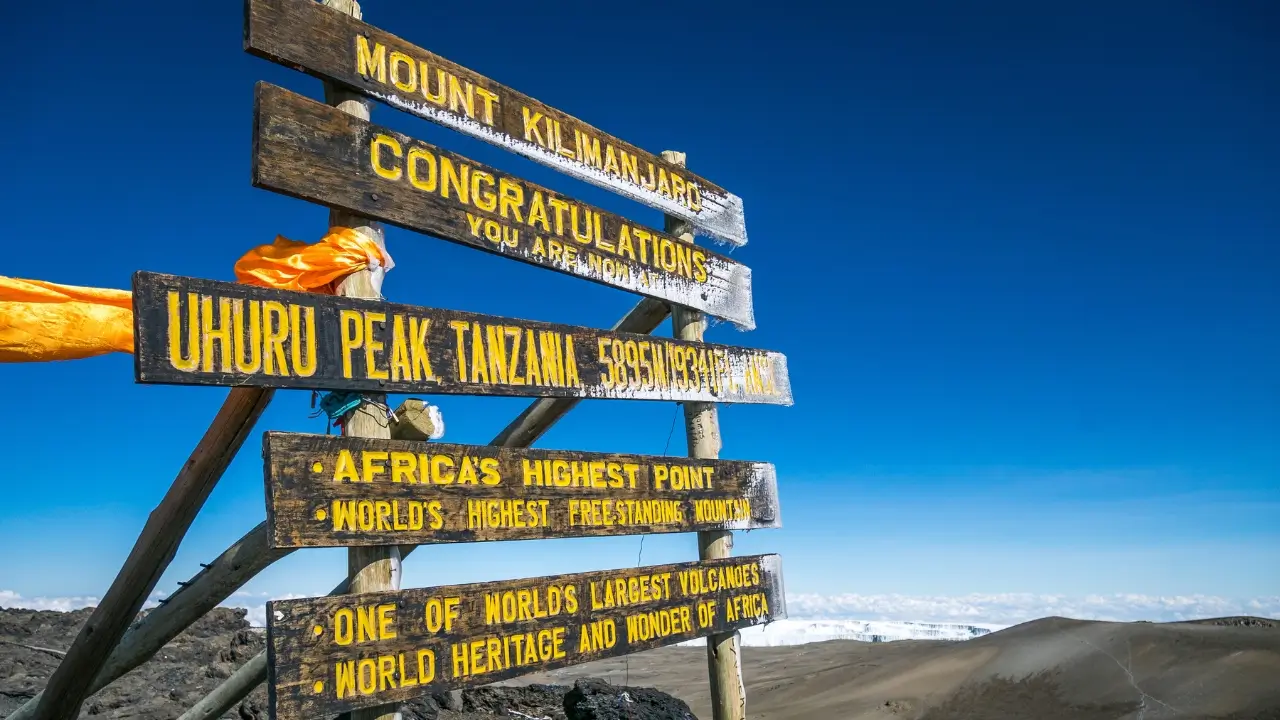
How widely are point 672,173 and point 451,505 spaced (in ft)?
11.0

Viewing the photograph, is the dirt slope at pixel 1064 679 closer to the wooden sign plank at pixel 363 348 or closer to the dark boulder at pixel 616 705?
the dark boulder at pixel 616 705

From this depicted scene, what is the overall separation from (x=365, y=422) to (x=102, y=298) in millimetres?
1468

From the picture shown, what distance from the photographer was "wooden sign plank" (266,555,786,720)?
3455 millimetres

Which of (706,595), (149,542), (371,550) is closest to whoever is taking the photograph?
(371,550)

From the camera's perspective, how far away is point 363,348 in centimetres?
384

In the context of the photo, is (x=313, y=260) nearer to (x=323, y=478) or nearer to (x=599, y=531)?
(x=323, y=478)

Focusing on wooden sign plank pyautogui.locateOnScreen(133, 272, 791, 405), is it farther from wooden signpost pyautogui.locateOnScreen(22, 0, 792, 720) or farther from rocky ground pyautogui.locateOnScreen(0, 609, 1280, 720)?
rocky ground pyautogui.locateOnScreen(0, 609, 1280, 720)

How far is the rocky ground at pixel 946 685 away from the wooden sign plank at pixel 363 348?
11.0ft

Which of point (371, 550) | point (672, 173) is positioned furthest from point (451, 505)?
point (672, 173)

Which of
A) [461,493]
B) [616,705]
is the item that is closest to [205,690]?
[616,705]

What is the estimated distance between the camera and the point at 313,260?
12.9 ft

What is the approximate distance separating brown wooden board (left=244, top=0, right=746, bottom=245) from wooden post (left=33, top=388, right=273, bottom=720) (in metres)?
1.65

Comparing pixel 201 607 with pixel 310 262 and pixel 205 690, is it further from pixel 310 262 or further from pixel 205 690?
pixel 205 690

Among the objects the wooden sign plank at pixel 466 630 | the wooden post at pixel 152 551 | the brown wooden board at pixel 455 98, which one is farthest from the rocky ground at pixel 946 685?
the brown wooden board at pixel 455 98
